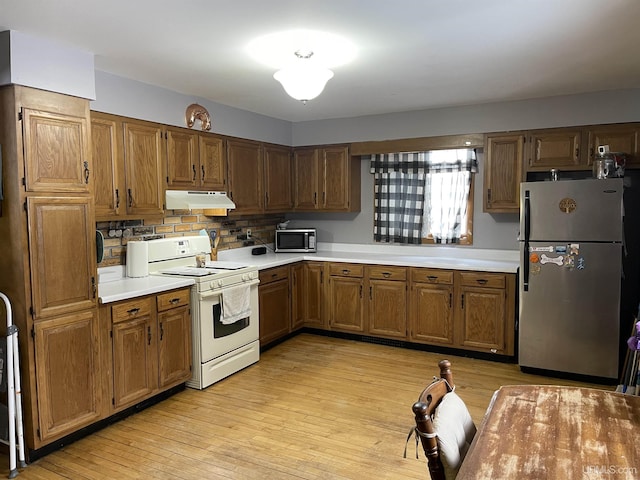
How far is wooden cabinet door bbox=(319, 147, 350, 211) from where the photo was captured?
17.8 feet

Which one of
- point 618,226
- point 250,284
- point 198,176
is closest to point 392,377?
point 250,284

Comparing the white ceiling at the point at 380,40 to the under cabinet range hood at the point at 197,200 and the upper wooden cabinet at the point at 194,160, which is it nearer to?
the upper wooden cabinet at the point at 194,160

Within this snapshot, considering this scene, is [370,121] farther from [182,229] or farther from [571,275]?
[571,275]

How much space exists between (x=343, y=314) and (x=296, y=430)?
6.82 feet

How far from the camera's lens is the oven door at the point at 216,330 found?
3.82m

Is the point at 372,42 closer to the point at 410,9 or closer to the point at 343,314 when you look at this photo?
the point at 410,9

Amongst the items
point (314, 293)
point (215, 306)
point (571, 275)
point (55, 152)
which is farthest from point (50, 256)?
point (571, 275)

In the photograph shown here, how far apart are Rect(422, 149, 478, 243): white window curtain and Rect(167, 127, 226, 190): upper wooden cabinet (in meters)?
2.26

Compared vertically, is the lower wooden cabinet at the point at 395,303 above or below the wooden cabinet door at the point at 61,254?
below

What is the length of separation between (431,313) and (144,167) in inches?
117

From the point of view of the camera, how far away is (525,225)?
13.2 ft

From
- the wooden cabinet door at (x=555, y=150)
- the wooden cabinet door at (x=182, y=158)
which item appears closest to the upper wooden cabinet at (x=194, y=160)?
the wooden cabinet door at (x=182, y=158)

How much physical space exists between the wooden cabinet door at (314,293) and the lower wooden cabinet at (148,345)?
5.84 ft

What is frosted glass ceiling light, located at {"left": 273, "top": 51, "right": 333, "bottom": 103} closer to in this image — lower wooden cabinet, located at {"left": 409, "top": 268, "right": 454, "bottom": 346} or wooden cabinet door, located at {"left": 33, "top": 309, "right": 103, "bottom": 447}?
wooden cabinet door, located at {"left": 33, "top": 309, "right": 103, "bottom": 447}
